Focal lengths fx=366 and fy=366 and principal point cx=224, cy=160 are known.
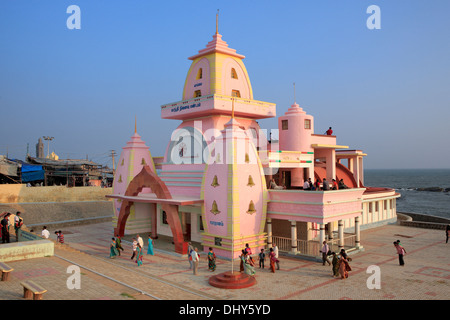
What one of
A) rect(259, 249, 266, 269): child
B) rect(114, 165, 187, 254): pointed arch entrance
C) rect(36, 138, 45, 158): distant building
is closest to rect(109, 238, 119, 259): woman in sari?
rect(114, 165, 187, 254): pointed arch entrance

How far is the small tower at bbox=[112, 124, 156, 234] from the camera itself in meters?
27.0

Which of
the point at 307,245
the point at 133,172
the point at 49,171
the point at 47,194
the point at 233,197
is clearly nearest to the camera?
the point at 233,197

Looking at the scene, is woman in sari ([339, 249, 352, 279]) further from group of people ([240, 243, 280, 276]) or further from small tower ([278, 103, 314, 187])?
small tower ([278, 103, 314, 187])

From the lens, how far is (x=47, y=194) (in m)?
38.1

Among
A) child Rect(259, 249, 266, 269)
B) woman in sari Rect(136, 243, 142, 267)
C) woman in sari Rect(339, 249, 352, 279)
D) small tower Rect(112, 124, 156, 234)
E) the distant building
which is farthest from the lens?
the distant building

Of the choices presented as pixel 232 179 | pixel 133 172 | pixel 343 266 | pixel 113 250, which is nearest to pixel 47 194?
pixel 133 172

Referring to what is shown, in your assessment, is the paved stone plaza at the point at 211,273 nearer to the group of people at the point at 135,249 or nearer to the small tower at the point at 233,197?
the group of people at the point at 135,249

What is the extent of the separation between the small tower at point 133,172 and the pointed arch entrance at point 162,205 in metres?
1.11

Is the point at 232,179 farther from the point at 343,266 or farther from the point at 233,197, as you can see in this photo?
the point at 343,266

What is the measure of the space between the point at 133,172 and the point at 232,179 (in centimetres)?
1032

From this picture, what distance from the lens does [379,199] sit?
105ft

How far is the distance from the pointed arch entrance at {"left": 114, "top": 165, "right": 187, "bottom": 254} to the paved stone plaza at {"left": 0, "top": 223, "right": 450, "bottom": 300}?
102 cm

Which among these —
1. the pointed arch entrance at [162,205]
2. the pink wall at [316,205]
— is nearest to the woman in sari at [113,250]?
the pointed arch entrance at [162,205]
